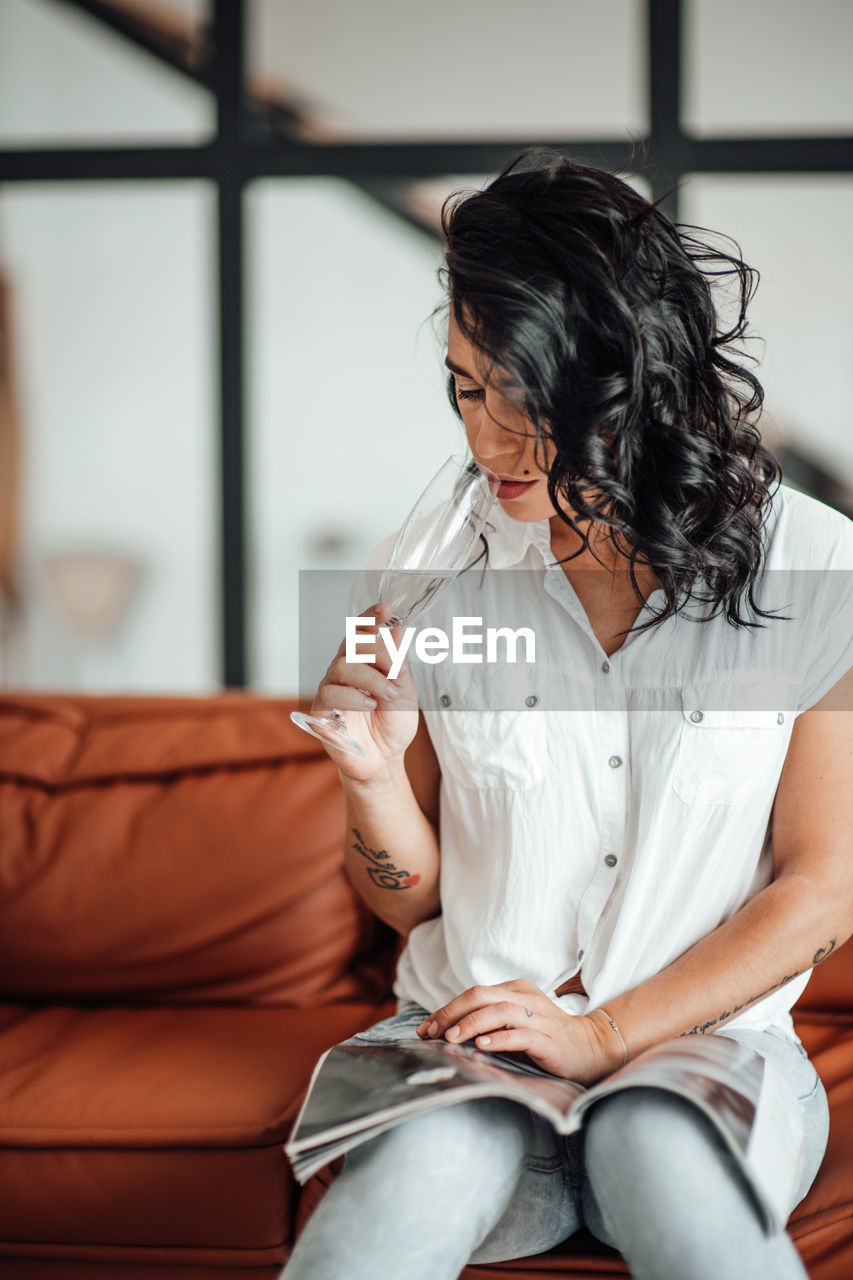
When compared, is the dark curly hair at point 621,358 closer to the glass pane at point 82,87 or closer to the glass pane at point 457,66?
the glass pane at point 457,66

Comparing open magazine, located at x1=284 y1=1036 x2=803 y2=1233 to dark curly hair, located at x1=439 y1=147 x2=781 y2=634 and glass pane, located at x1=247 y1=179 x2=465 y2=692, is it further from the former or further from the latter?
glass pane, located at x1=247 y1=179 x2=465 y2=692

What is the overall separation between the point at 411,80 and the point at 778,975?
8.10 feet

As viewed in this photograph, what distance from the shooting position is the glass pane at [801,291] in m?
2.54

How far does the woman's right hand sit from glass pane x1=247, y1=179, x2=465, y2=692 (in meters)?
1.82

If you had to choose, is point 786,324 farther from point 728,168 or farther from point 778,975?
point 778,975

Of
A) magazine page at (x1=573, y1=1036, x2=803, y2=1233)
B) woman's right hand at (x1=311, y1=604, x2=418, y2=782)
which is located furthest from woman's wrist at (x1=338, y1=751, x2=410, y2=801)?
magazine page at (x1=573, y1=1036, x2=803, y2=1233)

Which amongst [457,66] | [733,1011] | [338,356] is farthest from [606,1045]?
[457,66]

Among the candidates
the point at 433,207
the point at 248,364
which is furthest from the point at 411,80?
the point at 248,364

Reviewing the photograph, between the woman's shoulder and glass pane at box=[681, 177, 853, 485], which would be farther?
glass pane at box=[681, 177, 853, 485]

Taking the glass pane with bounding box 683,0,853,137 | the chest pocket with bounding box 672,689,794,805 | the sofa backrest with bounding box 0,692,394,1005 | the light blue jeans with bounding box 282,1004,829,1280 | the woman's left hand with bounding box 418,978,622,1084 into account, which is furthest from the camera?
the glass pane with bounding box 683,0,853,137

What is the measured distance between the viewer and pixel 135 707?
5.35 ft

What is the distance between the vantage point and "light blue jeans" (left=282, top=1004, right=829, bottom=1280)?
71 centimetres

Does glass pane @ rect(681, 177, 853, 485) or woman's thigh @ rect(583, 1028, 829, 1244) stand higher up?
glass pane @ rect(681, 177, 853, 485)

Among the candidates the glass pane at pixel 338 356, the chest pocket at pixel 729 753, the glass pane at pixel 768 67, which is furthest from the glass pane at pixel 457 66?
the chest pocket at pixel 729 753
